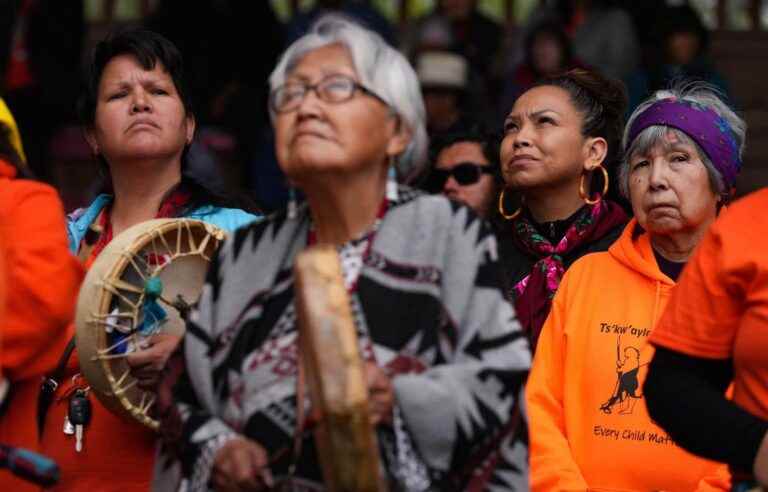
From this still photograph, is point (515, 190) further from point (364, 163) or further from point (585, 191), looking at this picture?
point (364, 163)

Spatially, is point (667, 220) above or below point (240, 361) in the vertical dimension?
above

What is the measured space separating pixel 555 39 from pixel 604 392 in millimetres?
5779

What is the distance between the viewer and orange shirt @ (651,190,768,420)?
422 cm

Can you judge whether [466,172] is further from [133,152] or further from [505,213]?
[133,152]

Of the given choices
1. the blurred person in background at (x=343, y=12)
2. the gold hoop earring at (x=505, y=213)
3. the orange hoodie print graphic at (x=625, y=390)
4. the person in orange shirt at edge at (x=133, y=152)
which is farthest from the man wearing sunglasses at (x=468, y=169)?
the blurred person in background at (x=343, y=12)

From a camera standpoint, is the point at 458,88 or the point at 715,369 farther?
the point at 458,88

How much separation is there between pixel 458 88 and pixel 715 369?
6493 millimetres

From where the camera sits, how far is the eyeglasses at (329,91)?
4.45 metres

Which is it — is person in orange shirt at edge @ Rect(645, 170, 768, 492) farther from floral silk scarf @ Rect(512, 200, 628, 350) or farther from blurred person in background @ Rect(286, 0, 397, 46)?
blurred person in background @ Rect(286, 0, 397, 46)

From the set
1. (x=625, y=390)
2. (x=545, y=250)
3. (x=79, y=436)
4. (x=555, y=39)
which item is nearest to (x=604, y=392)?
(x=625, y=390)

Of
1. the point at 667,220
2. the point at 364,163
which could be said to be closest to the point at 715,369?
the point at 364,163

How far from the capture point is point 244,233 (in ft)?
15.0

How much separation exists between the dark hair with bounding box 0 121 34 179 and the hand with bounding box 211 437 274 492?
1.11m

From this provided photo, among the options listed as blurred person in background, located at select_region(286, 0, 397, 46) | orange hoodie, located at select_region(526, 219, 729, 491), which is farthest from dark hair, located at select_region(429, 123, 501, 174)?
blurred person in background, located at select_region(286, 0, 397, 46)
